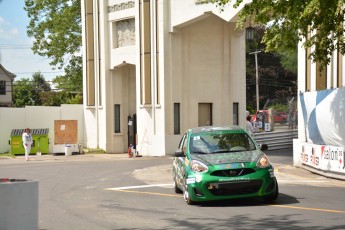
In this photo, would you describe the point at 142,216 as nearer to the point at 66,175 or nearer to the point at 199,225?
the point at 199,225

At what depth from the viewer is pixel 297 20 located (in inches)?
592

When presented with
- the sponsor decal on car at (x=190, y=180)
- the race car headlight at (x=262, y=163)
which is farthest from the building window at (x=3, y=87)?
the race car headlight at (x=262, y=163)

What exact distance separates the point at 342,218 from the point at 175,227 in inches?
111

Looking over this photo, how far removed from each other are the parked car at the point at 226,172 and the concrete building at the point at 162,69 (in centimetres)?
1639

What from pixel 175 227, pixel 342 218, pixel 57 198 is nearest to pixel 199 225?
pixel 175 227

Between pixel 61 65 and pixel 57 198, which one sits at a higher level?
pixel 61 65

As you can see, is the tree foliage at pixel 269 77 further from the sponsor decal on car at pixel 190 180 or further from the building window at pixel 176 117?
the sponsor decal on car at pixel 190 180

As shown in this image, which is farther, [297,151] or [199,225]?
[297,151]

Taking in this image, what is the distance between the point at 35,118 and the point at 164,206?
24.5 metres

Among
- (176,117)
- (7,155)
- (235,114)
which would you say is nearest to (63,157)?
(7,155)

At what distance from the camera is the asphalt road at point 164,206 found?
9.79m

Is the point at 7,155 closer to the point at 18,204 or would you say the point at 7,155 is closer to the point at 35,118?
the point at 35,118

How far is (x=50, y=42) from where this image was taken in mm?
45000

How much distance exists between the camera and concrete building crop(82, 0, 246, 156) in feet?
97.8
